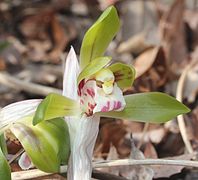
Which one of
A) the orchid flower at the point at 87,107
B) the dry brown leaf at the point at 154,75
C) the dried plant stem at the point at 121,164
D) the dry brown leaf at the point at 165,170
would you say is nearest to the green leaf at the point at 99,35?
the orchid flower at the point at 87,107

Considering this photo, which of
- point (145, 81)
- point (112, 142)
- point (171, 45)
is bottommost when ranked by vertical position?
point (112, 142)

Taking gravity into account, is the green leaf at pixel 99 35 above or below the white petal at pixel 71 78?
above

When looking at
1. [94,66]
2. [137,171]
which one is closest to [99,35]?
[94,66]

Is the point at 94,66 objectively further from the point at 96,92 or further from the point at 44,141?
the point at 44,141

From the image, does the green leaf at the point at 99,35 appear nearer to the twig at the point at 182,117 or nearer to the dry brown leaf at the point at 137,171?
the dry brown leaf at the point at 137,171

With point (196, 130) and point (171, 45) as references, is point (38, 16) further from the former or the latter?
point (196, 130)

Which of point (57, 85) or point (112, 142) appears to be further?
point (57, 85)

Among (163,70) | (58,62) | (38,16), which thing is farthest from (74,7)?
(163,70)
